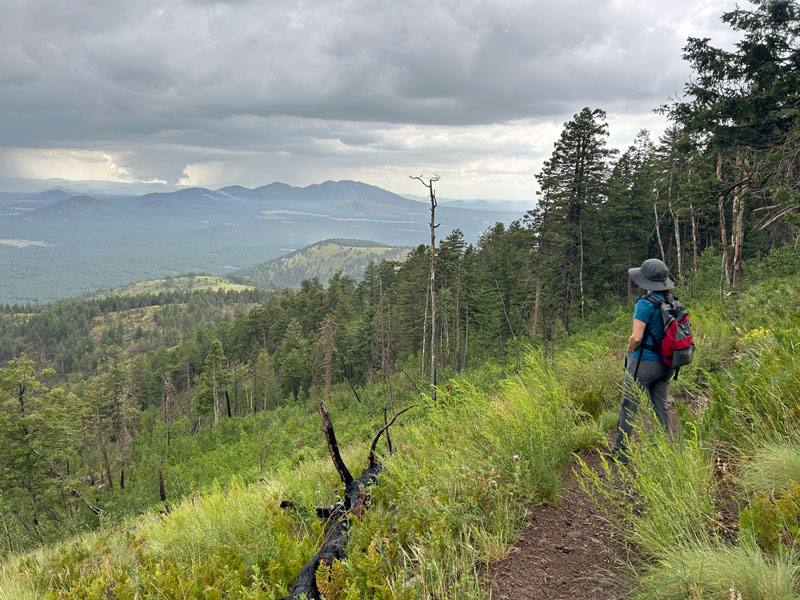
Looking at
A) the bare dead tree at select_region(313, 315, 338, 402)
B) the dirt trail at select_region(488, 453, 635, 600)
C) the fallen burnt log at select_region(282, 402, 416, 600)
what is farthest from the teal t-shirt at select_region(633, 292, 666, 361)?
the bare dead tree at select_region(313, 315, 338, 402)

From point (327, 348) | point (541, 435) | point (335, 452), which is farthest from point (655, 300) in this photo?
point (327, 348)

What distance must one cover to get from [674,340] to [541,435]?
156cm

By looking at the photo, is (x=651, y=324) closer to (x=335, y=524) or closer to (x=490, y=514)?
(x=490, y=514)

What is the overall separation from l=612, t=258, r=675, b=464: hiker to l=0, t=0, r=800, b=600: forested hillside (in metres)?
0.38

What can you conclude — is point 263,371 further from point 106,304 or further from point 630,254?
point 106,304

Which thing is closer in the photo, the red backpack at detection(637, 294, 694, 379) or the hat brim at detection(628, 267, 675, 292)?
the red backpack at detection(637, 294, 694, 379)

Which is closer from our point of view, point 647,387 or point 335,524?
point 335,524

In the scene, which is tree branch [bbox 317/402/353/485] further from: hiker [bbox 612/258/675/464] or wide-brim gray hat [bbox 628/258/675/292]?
wide-brim gray hat [bbox 628/258/675/292]

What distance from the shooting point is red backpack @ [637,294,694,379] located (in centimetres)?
381

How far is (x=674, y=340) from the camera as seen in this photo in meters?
3.82

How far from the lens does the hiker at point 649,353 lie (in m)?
3.93

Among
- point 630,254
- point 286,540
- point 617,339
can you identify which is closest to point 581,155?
point 630,254

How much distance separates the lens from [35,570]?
15.8ft

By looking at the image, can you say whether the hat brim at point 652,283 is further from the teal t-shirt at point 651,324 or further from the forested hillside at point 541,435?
the forested hillside at point 541,435
